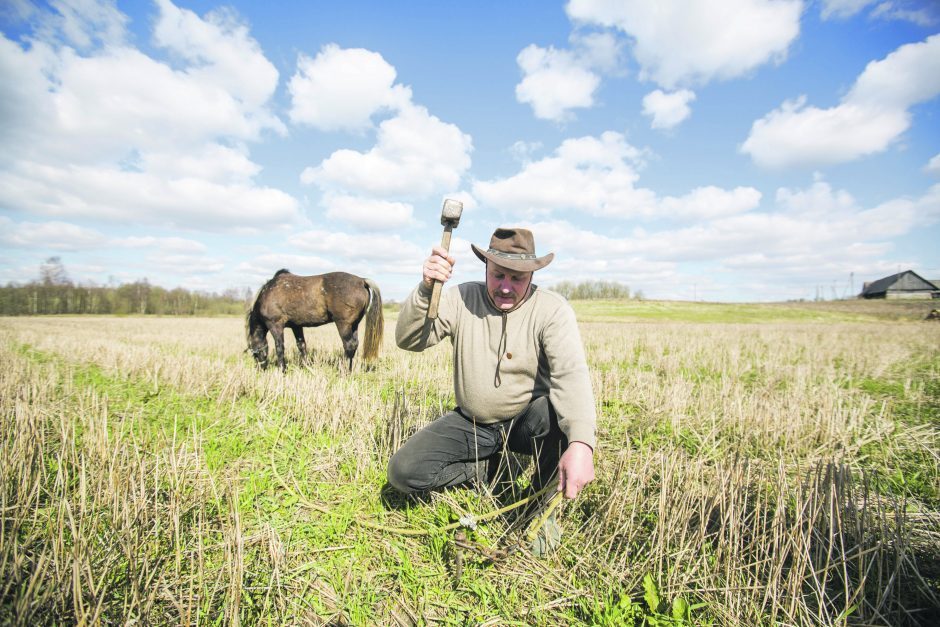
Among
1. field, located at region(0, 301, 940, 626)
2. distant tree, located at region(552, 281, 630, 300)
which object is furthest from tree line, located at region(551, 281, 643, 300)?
field, located at region(0, 301, 940, 626)

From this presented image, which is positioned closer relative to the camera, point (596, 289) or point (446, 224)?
point (446, 224)

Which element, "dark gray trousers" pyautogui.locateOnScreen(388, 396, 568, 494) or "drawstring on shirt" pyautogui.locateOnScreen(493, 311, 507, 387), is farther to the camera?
"drawstring on shirt" pyautogui.locateOnScreen(493, 311, 507, 387)

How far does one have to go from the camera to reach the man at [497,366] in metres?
2.81

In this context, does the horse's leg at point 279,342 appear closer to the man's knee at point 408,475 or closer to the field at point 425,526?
the field at point 425,526

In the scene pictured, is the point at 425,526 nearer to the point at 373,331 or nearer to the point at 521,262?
the point at 521,262

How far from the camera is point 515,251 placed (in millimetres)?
2955

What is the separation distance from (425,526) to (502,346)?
4.66 feet

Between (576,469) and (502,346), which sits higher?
(502,346)

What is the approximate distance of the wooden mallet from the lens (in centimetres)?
269

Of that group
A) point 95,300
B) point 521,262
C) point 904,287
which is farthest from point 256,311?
point 904,287

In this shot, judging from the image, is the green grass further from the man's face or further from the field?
the man's face

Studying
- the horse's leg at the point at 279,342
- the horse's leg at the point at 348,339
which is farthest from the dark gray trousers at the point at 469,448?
the horse's leg at the point at 279,342

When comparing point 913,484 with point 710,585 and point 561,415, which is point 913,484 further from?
point 561,415

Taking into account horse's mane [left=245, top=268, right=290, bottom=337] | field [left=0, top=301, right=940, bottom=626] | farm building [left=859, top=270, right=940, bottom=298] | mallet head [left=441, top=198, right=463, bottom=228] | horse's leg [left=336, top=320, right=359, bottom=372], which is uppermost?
farm building [left=859, top=270, right=940, bottom=298]
